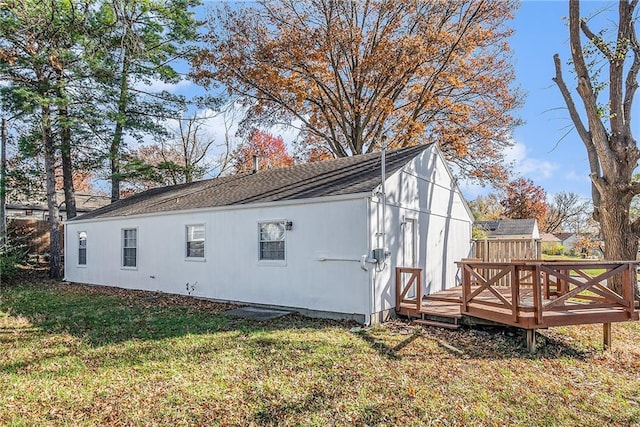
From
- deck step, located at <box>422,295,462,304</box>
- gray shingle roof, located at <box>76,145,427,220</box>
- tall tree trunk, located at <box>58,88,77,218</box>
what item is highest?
tall tree trunk, located at <box>58,88,77,218</box>

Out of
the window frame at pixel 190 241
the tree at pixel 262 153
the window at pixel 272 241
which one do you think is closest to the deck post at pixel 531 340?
the window at pixel 272 241

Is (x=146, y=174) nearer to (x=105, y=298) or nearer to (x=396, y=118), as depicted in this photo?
(x=105, y=298)

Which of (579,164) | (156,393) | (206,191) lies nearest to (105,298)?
(206,191)

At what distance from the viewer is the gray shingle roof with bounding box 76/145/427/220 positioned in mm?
8766

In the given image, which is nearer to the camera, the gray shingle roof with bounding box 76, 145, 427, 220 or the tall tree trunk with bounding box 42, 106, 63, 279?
the gray shingle roof with bounding box 76, 145, 427, 220

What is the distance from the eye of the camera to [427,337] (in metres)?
6.80

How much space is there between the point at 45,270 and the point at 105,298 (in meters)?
9.42

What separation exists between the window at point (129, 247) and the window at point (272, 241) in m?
5.56

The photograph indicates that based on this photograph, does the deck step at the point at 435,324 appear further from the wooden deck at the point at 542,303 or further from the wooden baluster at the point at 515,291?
the wooden baluster at the point at 515,291

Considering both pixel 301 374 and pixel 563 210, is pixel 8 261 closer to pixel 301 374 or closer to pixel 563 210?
pixel 301 374

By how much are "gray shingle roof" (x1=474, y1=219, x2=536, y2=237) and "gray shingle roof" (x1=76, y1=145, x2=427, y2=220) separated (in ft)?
76.0

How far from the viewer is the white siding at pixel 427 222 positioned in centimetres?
807

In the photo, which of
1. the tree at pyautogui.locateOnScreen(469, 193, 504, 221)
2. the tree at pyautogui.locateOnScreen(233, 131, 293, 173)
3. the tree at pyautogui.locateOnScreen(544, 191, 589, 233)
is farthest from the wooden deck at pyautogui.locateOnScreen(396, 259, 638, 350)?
the tree at pyautogui.locateOnScreen(544, 191, 589, 233)

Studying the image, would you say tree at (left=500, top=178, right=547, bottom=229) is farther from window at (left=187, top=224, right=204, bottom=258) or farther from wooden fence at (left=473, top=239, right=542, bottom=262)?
window at (left=187, top=224, right=204, bottom=258)
